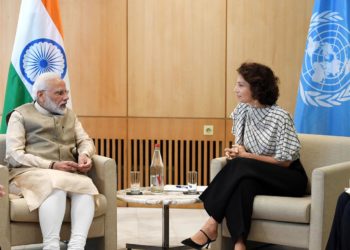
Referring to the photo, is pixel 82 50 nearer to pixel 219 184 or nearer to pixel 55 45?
pixel 55 45

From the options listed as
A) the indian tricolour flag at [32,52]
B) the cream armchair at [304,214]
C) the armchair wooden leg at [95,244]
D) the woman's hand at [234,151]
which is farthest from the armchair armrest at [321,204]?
the indian tricolour flag at [32,52]

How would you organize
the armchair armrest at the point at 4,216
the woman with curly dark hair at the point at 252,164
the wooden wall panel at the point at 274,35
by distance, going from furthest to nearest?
1. the wooden wall panel at the point at 274,35
2. the woman with curly dark hair at the point at 252,164
3. the armchair armrest at the point at 4,216

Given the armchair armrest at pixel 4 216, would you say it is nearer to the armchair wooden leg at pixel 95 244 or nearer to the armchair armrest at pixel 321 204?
the armchair wooden leg at pixel 95 244

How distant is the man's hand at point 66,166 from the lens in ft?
15.5

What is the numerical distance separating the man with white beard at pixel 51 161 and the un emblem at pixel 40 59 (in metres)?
0.87

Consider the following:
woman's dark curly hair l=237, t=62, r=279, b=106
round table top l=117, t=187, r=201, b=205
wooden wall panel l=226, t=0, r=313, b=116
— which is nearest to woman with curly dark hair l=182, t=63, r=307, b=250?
woman's dark curly hair l=237, t=62, r=279, b=106

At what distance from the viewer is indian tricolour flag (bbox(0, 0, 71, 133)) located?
229 inches

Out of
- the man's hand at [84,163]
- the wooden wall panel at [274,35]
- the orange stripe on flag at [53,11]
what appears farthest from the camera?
the wooden wall panel at [274,35]

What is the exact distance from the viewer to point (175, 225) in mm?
6027

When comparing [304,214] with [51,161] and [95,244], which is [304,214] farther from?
[51,161]

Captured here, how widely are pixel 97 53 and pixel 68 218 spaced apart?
8.11 ft

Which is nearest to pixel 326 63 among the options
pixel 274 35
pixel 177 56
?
pixel 274 35

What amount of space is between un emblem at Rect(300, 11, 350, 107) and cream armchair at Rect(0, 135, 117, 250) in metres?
1.83

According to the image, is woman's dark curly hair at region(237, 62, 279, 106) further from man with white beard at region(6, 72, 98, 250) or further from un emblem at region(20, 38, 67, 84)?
un emblem at region(20, 38, 67, 84)
